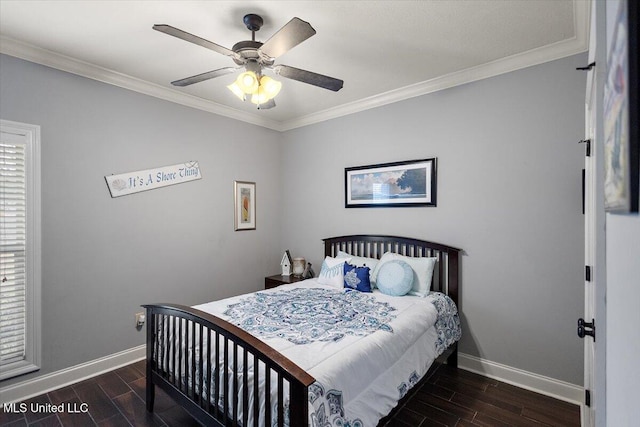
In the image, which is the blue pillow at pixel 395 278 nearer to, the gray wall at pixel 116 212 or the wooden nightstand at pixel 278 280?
the wooden nightstand at pixel 278 280

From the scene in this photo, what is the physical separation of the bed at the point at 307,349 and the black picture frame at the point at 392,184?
52 cm

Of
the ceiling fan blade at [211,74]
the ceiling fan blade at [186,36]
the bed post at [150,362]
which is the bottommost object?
the bed post at [150,362]

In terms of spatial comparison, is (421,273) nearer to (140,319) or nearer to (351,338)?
(351,338)

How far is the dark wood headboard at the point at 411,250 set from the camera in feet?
9.87

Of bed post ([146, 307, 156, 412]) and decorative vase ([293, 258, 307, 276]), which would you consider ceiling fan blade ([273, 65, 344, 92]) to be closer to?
bed post ([146, 307, 156, 412])

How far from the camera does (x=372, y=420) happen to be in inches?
65.4

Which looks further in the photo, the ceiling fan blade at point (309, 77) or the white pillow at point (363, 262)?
the white pillow at point (363, 262)

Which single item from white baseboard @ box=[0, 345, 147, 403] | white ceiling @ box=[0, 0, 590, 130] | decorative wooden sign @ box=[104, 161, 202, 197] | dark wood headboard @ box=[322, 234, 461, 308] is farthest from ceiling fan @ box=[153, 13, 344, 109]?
white baseboard @ box=[0, 345, 147, 403]

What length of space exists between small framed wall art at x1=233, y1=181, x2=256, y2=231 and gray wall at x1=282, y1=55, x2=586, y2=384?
1.68 meters

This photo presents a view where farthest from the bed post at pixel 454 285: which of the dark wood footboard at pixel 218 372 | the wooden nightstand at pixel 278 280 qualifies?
the dark wood footboard at pixel 218 372

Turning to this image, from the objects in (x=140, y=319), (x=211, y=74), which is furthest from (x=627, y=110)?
(x=140, y=319)

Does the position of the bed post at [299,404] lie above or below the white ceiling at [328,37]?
below

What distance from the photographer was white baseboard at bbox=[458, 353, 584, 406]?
2467 mm

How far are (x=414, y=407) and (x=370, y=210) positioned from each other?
6.45ft
